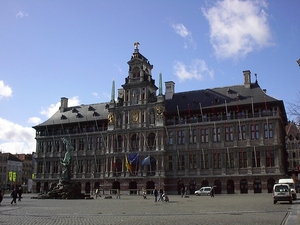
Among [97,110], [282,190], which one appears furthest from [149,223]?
[97,110]

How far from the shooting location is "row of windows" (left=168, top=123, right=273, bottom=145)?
6353 centimetres

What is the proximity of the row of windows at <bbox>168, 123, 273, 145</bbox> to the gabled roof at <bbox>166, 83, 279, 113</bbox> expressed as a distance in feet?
13.5

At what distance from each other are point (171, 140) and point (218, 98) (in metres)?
11.8

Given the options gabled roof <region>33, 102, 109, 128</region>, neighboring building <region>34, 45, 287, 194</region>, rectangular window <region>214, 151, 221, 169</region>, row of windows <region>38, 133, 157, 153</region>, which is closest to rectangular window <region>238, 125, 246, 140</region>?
neighboring building <region>34, 45, 287, 194</region>

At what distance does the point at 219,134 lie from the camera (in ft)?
219

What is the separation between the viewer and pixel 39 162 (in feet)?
276

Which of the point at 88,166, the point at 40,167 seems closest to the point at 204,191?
the point at 88,166

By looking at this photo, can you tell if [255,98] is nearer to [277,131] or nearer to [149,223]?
[277,131]

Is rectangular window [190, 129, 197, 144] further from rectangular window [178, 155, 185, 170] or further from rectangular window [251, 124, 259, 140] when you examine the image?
rectangular window [251, 124, 259, 140]

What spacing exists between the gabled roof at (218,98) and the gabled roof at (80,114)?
50.9ft

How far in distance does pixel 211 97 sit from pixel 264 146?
13818mm

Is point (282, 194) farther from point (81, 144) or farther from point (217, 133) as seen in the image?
point (81, 144)

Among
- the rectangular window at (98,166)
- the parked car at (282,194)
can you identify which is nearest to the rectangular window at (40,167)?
the rectangular window at (98,166)

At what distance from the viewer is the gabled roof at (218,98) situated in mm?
65625
